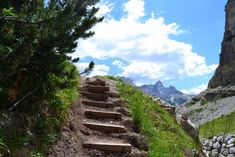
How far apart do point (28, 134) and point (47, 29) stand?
2.76 meters

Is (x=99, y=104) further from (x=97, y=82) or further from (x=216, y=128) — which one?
(x=216, y=128)

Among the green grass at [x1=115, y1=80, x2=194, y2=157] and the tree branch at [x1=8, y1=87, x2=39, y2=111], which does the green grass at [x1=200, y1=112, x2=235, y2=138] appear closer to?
the green grass at [x1=115, y1=80, x2=194, y2=157]

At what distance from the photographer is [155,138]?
1247cm

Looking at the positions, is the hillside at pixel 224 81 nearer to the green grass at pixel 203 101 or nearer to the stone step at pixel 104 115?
the green grass at pixel 203 101

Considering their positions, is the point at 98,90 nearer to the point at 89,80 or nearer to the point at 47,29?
the point at 89,80

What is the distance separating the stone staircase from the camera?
11469 millimetres

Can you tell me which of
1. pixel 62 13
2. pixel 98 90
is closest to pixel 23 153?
pixel 62 13

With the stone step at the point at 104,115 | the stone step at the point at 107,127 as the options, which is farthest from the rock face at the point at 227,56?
the stone step at the point at 107,127

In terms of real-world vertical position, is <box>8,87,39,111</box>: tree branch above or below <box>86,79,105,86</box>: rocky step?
below

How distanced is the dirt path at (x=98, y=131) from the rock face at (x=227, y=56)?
492 feet

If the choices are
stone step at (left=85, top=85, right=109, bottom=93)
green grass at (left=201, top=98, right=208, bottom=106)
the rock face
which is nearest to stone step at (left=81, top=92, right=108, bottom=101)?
stone step at (left=85, top=85, right=109, bottom=93)

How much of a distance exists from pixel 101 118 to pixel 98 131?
3.85 ft

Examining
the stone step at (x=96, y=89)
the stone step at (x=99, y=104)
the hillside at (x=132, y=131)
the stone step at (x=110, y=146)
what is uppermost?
the stone step at (x=96, y=89)

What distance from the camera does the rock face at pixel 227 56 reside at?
535 feet
